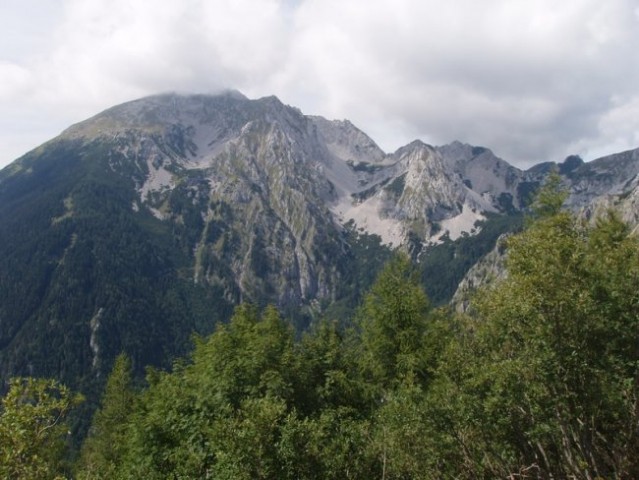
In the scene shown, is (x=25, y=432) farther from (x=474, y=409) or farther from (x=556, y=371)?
(x=556, y=371)

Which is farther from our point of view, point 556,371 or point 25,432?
point 556,371

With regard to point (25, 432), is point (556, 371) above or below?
above

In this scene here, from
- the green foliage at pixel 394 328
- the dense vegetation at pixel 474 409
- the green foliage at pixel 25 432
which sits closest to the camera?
the green foliage at pixel 25 432

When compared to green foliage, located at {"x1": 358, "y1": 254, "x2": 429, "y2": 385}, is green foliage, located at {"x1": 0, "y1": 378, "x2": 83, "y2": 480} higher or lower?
lower

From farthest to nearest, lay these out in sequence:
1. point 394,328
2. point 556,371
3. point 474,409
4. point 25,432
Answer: point 394,328, point 474,409, point 556,371, point 25,432

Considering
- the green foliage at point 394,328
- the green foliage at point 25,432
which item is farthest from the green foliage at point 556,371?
the green foliage at point 25,432

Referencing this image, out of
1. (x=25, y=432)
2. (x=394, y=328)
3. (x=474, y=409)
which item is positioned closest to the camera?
(x=25, y=432)

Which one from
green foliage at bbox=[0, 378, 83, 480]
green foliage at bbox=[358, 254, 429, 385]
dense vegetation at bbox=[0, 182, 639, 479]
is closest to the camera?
green foliage at bbox=[0, 378, 83, 480]

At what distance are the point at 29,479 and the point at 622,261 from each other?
27.1m

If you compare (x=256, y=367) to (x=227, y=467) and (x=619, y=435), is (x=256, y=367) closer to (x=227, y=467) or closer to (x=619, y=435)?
(x=227, y=467)

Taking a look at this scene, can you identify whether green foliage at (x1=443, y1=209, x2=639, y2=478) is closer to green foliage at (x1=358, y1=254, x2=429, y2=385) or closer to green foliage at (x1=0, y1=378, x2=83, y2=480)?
green foliage at (x1=358, y1=254, x2=429, y2=385)

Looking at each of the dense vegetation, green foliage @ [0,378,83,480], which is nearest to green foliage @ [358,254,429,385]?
the dense vegetation

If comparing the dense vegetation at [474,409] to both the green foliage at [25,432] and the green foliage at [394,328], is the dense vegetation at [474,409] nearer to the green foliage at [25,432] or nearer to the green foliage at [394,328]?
the green foliage at [25,432]

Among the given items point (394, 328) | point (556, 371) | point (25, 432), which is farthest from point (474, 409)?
point (394, 328)
